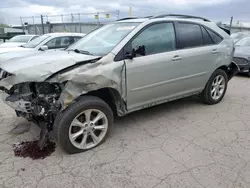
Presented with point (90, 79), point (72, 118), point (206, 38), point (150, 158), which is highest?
point (206, 38)

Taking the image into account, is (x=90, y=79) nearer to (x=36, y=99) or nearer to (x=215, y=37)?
(x=36, y=99)

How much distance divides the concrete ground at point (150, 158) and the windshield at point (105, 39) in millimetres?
1281

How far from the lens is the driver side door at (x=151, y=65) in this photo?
3.19 m

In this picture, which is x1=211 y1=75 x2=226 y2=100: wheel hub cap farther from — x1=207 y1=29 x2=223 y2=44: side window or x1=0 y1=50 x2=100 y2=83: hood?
x1=0 y1=50 x2=100 y2=83: hood

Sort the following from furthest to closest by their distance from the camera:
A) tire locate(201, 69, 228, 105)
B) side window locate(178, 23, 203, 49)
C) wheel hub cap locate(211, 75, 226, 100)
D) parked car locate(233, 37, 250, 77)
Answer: parked car locate(233, 37, 250, 77)
wheel hub cap locate(211, 75, 226, 100)
tire locate(201, 69, 228, 105)
side window locate(178, 23, 203, 49)

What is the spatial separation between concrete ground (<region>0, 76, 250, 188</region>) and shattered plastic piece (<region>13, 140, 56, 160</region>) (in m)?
0.08

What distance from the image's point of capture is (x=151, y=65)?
10.9ft

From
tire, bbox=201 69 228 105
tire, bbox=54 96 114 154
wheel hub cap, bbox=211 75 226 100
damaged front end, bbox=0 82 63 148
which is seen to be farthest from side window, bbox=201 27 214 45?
damaged front end, bbox=0 82 63 148

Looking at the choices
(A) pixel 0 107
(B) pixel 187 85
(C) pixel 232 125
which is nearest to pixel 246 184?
(C) pixel 232 125

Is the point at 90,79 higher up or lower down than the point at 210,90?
higher up

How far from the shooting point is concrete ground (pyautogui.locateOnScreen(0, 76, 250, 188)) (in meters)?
2.37

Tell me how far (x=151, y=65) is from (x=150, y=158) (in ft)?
4.44

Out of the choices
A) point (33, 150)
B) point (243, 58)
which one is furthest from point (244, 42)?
point (33, 150)

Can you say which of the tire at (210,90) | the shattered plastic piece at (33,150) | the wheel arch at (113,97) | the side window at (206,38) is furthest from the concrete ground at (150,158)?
the side window at (206,38)
